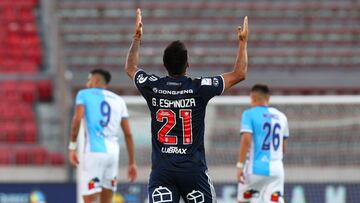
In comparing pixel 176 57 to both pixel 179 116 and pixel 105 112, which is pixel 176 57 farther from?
pixel 105 112

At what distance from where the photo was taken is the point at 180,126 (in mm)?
6125

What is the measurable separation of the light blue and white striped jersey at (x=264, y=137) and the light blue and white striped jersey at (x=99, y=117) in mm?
1466

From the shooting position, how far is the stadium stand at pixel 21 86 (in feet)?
52.6

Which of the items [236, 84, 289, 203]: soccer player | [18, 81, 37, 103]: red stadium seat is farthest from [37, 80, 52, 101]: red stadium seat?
[236, 84, 289, 203]: soccer player

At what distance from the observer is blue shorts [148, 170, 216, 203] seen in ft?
19.7

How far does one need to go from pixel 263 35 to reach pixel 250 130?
990 cm

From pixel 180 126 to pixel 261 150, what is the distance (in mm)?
4188

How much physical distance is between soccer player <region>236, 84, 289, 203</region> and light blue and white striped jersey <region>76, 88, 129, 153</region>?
1.46 metres

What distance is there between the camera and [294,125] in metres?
12.8

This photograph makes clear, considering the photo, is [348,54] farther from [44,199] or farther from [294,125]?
[44,199]

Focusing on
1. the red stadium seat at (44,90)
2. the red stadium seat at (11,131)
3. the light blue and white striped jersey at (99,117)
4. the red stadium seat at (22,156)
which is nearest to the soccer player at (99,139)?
the light blue and white striped jersey at (99,117)

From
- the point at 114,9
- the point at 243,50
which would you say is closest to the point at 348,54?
the point at 114,9

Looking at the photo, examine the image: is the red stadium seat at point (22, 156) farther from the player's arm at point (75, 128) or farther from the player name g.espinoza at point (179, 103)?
the player name g.espinoza at point (179, 103)

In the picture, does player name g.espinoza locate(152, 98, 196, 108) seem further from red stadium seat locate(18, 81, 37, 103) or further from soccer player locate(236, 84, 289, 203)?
red stadium seat locate(18, 81, 37, 103)
